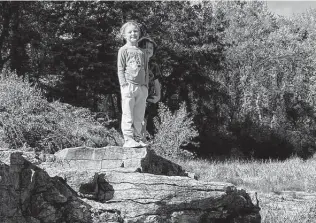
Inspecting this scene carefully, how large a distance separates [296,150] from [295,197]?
61.9ft

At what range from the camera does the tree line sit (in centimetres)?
2512

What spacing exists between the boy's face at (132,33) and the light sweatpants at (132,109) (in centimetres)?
71

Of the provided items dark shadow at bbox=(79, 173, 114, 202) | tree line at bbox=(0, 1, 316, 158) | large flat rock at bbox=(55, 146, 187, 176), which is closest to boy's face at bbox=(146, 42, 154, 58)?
large flat rock at bbox=(55, 146, 187, 176)

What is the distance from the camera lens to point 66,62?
25484mm

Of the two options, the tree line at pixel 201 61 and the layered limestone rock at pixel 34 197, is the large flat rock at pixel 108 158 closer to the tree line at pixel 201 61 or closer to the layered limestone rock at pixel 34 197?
the layered limestone rock at pixel 34 197

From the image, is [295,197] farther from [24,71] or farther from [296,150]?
→ [296,150]

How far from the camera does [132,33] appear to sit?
27.0ft

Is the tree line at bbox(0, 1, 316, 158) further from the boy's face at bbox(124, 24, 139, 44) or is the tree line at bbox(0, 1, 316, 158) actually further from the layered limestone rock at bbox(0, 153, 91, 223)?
the layered limestone rock at bbox(0, 153, 91, 223)

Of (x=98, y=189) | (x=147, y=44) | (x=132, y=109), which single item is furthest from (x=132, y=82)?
(x=98, y=189)

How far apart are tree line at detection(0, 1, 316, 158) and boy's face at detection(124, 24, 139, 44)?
1474 cm

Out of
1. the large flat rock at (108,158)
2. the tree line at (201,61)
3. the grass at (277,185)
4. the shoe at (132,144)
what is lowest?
the grass at (277,185)

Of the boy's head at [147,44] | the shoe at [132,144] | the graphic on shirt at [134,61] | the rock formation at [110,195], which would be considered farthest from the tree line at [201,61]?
the rock formation at [110,195]

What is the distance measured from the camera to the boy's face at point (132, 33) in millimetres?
8227

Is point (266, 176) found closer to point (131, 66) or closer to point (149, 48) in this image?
point (149, 48)
